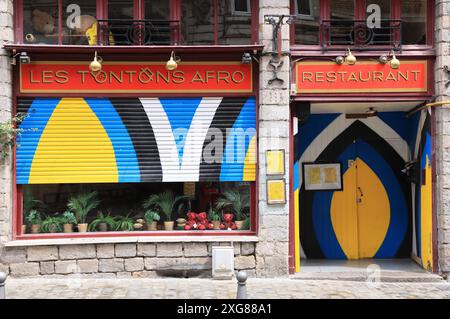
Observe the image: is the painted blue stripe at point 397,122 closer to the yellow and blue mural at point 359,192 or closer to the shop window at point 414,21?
the yellow and blue mural at point 359,192

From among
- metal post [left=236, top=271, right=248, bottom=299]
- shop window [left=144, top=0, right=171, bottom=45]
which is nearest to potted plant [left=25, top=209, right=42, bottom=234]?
shop window [left=144, top=0, right=171, bottom=45]

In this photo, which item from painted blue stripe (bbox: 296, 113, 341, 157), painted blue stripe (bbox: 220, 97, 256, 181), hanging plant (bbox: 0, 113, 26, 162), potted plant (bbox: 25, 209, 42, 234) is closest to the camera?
hanging plant (bbox: 0, 113, 26, 162)

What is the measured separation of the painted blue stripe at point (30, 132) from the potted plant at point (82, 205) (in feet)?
2.69

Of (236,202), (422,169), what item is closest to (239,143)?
(236,202)

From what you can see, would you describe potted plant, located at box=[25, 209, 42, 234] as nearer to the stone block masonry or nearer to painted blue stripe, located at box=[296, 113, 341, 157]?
painted blue stripe, located at box=[296, 113, 341, 157]

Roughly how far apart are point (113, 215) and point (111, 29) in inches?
120

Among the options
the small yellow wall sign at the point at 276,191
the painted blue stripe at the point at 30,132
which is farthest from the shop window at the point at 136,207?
the small yellow wall sign at the point at 276,191

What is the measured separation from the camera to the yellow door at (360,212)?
1102cm

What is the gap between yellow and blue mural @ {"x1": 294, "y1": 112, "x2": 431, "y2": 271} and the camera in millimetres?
11000

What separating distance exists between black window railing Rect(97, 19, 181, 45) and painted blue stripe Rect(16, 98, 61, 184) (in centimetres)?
136

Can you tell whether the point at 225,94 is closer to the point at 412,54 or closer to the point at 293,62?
the point at 293,62

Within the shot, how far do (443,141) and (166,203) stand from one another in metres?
4.62

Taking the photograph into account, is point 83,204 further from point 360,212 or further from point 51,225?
point 360,212

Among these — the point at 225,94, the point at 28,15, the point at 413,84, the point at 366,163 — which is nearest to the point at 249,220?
the point at 225,94
